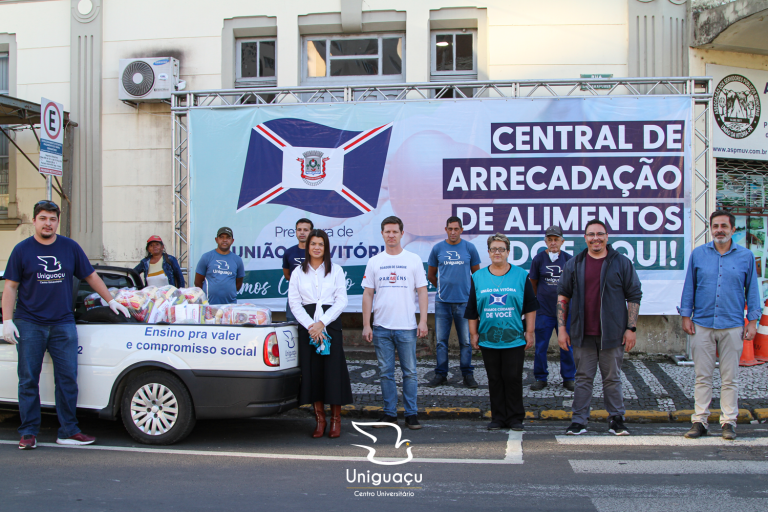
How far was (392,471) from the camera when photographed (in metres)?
4.66

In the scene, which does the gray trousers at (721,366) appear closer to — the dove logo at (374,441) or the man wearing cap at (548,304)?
the man wearing cap at (548,304)

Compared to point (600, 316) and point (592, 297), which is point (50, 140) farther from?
point (600, 316)

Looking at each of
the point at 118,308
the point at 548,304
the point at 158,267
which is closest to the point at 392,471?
the point at 118,308

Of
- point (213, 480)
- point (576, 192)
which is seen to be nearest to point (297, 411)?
point (213, 480)

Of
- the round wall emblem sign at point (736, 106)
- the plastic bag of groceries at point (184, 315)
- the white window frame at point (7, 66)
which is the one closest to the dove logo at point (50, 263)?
the plastic bag of groceries at point (184, 315)

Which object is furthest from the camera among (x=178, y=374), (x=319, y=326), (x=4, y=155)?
(x=4, y=155)

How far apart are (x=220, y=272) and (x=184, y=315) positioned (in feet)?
8.24

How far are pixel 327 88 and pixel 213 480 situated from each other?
617 cm

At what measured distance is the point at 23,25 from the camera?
11070 mm

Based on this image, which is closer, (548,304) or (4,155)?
(548,304)

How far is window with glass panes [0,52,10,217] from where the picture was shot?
36.7ft

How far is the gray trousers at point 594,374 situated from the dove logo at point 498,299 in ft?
2.55

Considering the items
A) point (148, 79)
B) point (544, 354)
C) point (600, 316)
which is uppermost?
point (148, 79)

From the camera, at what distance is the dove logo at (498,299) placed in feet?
19.1
